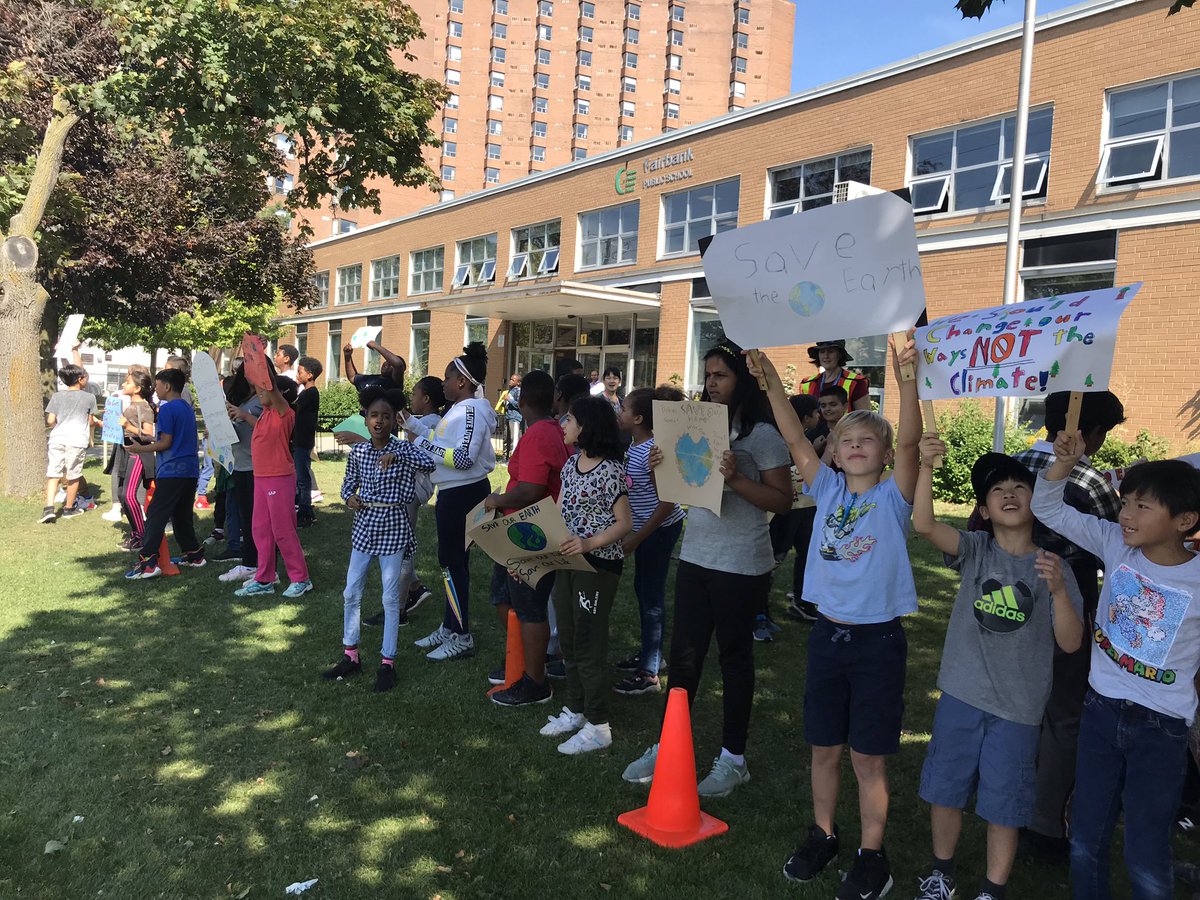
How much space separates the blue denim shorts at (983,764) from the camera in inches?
108

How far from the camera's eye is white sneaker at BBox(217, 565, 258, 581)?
23.7 ft

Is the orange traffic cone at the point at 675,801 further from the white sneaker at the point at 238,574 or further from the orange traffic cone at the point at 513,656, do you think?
the white sneaker at the point at 238,574

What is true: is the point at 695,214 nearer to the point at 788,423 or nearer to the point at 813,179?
the point at 813,179

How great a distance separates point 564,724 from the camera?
4348 mm

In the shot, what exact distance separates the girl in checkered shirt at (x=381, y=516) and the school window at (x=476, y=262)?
2494 centimetres

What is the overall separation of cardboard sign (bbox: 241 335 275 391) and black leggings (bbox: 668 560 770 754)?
13.2 feet

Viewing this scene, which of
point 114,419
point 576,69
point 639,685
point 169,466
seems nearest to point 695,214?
point 114,419

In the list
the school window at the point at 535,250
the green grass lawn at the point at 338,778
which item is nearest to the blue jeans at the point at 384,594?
the green grass lawn at the point at 338,778

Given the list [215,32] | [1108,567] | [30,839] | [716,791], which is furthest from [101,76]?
[1108,567]

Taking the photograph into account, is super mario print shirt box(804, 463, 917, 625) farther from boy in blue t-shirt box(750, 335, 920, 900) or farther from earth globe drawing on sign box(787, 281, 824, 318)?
earth globe drawing on sign box(787, 281, 824, 318)

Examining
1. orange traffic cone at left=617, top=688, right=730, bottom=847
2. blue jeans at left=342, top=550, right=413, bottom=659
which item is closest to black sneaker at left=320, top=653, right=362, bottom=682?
blue jeans at left=342, top=550, right=413, bottom=659

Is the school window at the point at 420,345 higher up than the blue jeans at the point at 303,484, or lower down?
higher up

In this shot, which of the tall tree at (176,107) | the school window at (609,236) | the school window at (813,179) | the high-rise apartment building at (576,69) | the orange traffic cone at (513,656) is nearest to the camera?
the orange traffic cone at (513,656)

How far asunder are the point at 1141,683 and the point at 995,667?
43cm
